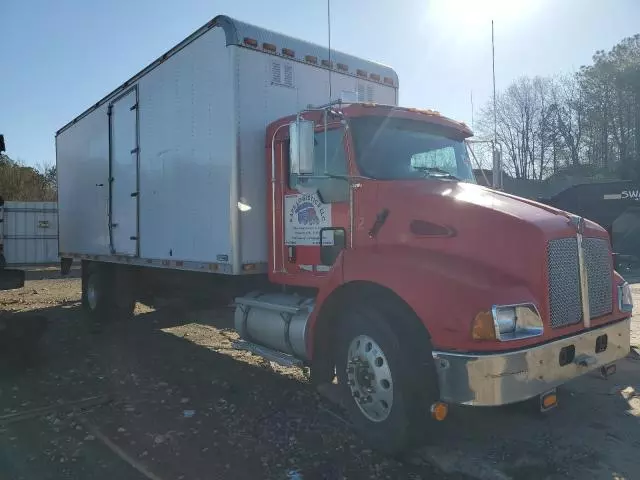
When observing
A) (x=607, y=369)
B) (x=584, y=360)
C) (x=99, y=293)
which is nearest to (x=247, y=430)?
(x=584, y=360)

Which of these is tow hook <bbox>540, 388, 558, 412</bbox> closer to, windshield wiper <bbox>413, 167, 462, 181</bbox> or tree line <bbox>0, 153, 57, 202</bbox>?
windshield wiper <bbox>413, 167, 462, 181</bbox>

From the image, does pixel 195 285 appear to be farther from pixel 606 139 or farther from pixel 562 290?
pixel 606 139

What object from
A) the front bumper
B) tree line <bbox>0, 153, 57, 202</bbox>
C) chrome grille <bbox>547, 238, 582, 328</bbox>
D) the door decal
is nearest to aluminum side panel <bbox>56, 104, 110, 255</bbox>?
the door decal

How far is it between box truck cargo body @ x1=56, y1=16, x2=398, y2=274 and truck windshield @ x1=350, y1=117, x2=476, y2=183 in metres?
0.87

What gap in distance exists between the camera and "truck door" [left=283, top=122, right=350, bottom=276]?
4746 millimetres

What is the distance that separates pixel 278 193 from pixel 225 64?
1.58 metres

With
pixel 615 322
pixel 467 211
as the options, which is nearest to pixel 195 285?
pixel 467 211

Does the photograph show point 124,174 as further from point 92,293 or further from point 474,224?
point 474,224

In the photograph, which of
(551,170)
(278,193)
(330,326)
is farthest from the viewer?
(551,170)

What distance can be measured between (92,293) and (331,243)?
6.87 meters

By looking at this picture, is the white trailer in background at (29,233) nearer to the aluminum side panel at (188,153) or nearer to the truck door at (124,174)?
the truck door at (124,174)

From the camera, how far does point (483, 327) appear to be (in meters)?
3.37

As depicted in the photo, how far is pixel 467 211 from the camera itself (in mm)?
3863

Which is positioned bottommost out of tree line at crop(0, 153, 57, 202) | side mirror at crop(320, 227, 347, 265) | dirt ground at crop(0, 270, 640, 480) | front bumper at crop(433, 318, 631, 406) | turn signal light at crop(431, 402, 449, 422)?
dirt ground at crop(0, 270, 640, 480)
